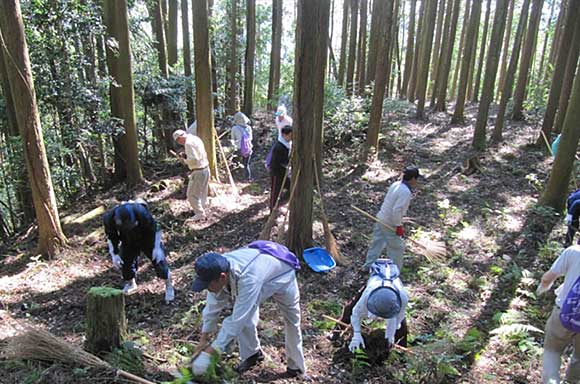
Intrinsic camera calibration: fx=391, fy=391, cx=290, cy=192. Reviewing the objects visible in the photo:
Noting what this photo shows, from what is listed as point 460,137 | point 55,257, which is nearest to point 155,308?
point 55,257

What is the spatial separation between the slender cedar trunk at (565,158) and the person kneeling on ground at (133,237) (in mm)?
7715

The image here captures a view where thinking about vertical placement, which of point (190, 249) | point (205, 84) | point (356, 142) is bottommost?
point (190, 249)

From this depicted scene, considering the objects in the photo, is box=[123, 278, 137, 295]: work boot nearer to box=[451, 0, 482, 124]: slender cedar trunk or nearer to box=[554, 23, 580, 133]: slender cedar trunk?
box=[554, 23, 580, 133]: slender cedar trunk

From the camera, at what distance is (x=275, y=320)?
5.12 meters

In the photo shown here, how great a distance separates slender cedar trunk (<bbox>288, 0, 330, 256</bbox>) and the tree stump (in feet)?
10.2

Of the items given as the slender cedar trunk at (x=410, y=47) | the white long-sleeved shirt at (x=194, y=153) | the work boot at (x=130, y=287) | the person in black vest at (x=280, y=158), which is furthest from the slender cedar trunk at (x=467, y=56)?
the work boot at (x=130, y=287)

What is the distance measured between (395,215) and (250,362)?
9.55 feet

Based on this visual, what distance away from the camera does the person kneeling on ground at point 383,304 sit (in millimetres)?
3672

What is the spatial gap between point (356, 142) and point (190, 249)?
22.1 feet

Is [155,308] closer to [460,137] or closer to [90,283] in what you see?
[90,283]

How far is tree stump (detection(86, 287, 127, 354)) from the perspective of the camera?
3.62 m

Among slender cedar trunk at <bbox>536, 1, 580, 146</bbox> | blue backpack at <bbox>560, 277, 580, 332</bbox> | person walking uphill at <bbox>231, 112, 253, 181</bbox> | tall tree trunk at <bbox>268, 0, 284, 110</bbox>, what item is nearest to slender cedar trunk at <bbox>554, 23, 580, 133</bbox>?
slender cedar trunk at <bbox>536, 1, 580, 146</bbox>

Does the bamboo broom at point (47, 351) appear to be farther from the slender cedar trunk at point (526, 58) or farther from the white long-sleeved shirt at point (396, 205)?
the slender cedar trunk at point (526, 58)

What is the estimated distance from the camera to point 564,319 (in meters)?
3.53
